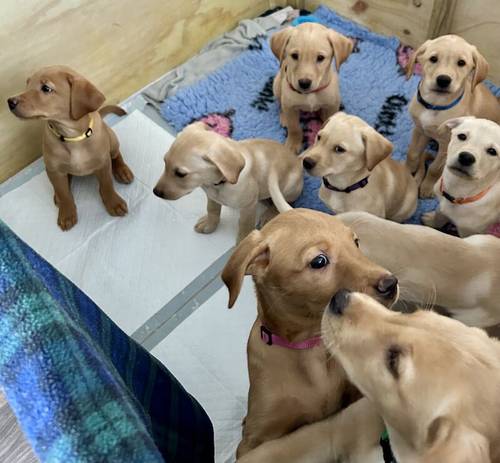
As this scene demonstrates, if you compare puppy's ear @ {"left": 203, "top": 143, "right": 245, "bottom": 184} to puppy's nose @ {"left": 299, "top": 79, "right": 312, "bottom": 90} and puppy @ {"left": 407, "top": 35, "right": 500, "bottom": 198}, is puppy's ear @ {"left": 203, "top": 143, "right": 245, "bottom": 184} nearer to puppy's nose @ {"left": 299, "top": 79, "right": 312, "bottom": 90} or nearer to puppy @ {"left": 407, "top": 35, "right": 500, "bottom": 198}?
puppy's nose @ {"left": 299, "top": 79, "right": 312, "bottom": 90}

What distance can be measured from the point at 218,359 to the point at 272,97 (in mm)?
1535

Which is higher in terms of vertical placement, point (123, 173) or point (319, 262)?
point (319, 262)

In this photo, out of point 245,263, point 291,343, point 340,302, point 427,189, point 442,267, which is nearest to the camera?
point 340,302

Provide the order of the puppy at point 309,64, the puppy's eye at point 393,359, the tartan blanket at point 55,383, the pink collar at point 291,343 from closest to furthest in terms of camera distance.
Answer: the tartan blanket at point 55,383, the puppy's eye at point 393,359, the pink collar at point 291,343, the puppy at point 309,64

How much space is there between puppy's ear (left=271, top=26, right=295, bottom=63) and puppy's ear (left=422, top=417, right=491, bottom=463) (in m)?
1.98

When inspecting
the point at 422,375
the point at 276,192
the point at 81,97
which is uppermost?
the point at 422,375

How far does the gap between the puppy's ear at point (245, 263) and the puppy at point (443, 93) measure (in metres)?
1.20

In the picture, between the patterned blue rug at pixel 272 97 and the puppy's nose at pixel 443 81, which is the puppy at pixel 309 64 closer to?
the patterned blue rug at pixel 272 97

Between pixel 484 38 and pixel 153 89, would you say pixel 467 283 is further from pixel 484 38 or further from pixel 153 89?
pixel 153 89

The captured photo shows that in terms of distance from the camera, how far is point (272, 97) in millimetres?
3264

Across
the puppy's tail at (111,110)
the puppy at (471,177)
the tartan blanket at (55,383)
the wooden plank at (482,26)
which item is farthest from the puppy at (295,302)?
the wooden plank at (482,26)

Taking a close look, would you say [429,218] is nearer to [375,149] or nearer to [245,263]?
[375,149]

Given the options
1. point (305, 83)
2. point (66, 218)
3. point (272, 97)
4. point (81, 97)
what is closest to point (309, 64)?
point (305, 83)

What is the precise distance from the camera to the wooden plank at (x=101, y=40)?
2.66 m
